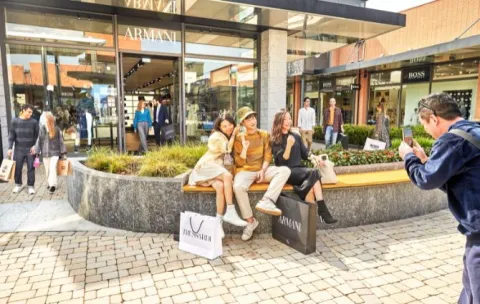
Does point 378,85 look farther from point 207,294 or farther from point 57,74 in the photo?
point 207,294

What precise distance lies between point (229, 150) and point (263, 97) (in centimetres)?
587

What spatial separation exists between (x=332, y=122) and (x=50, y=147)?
755 centimetres

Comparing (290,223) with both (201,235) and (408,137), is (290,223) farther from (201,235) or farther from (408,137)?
(408,137)

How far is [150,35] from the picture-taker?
345 inches

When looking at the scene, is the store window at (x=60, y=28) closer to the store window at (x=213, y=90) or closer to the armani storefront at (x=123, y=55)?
the armani storefront at (x=123, y=55)

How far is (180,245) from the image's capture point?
12.4ft

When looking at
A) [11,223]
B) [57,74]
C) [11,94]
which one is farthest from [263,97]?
[11,223]

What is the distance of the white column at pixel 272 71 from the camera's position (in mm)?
9539

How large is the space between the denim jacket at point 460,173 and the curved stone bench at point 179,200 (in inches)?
95.6

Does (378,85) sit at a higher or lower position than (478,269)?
higher

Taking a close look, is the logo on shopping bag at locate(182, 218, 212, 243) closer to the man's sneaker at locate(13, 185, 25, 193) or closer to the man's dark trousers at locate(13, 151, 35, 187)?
the man's dark trousers at locate(13, 151, 35, 187)

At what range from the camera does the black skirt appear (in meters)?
4.12

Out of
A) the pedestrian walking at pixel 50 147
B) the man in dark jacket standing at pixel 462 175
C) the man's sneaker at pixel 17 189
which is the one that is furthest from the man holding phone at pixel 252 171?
the man's sneaker at pixel 17 189

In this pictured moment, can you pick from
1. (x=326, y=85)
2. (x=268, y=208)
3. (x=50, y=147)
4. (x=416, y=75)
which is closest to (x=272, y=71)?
(x=50, y=147)
